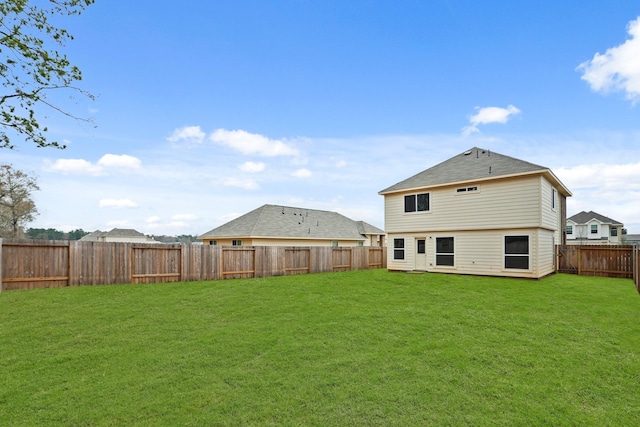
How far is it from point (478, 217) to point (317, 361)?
13770 mm

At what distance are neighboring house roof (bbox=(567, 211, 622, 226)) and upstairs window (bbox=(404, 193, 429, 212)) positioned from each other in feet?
136

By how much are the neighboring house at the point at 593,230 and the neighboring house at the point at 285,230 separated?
33.4 m

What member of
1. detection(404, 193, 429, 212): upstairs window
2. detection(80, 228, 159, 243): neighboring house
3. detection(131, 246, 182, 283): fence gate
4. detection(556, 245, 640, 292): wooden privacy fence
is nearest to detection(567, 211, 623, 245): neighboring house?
detection(556, 245, 640, 292): wooden privacy fence

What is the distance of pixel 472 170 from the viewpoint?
1712 cm

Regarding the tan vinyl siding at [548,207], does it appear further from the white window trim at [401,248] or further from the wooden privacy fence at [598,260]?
the white window trim at [401,248]

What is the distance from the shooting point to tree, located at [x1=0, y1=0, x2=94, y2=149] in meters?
6.98

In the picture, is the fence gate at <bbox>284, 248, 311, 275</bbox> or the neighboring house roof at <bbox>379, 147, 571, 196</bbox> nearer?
the neighboring house roof at <bbox>379, 147, 571, 196</bbox>

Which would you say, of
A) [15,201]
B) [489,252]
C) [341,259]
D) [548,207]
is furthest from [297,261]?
[15,201]

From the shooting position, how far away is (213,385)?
4.69 metres

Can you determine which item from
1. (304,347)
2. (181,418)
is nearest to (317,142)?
(304,347)

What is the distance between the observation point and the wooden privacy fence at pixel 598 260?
51.6 ft

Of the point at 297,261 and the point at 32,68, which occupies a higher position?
the point at 32,68

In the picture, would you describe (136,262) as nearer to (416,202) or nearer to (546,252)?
(416,202)

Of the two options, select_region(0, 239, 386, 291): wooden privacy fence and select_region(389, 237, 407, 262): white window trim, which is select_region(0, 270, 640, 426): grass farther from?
select_region(389, 237, 407, 262): white window trim
